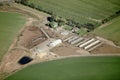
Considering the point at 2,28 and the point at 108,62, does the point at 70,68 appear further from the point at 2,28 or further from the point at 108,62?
the point at 2,28

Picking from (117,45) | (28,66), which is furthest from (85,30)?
(28,66)

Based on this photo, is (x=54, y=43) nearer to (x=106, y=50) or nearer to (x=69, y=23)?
(x=69, y=23)

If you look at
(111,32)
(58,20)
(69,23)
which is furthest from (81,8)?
(111,32)

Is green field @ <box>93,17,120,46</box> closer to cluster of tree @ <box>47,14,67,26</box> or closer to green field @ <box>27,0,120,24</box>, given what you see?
green field @ <box>27,0,120,24</box>

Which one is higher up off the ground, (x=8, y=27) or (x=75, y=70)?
(x=8, y=27)

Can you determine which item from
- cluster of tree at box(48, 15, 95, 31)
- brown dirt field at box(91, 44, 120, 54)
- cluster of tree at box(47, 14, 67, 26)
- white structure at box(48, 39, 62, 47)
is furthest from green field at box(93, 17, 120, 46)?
white structure at box(48, 39, 62, 47)

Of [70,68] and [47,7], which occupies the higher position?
[47,7]
